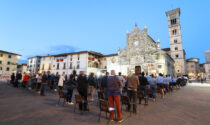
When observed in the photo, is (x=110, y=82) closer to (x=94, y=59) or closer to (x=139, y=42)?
(x=139, y=42)

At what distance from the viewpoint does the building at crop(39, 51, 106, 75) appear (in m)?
38.3

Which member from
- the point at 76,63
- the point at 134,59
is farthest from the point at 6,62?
the point at 134,59

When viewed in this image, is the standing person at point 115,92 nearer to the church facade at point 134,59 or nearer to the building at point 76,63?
the church facade at point 134,59

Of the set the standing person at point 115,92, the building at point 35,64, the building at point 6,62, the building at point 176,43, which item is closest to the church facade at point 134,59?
the building at point 176,43

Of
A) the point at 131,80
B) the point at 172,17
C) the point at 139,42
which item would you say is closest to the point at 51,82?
the point at 131,80

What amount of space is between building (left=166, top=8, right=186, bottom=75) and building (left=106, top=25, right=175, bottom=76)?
54.9 ft

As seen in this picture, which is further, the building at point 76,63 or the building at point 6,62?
the building at point 6,62

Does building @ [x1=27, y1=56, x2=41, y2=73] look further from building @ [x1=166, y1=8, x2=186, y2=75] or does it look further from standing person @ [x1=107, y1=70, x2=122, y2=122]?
building @ [x1=166, y1=8, x2=186, y2=75]

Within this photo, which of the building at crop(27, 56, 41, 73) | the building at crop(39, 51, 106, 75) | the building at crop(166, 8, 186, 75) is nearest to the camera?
the building at crop(39, 51, 106, 75)

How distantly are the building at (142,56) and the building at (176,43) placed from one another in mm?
16729

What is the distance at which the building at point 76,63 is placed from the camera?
38331mm

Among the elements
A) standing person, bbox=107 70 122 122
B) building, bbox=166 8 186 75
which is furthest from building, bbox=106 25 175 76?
standing person, bbox=107 70 122 122

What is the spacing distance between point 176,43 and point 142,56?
26315 millimetres

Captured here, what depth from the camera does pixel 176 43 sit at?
44656 millimetres
